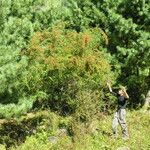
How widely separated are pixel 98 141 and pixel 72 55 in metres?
3.80

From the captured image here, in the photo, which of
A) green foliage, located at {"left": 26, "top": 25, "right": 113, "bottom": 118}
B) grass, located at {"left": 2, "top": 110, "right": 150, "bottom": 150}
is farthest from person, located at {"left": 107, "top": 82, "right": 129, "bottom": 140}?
green foliage, located at {"left": 26, "top": 25, "right": 113, "bottom": 118}

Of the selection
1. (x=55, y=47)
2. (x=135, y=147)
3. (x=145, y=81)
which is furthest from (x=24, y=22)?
(x=145, y=81)

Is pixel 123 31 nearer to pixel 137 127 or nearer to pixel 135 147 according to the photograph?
pixel 137 127

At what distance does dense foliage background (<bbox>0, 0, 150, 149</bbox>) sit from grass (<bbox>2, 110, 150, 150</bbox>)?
872 mm

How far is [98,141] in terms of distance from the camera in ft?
68.8

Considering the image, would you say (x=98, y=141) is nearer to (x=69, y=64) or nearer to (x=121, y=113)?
(x=121, y=113)

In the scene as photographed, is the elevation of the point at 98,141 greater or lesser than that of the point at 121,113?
lesser

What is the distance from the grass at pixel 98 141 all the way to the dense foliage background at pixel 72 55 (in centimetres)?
87

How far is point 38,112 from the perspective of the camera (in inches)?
976

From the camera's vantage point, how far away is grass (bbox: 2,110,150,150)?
2025 cm

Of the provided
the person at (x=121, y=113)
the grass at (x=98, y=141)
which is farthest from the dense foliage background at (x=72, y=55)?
the person at (x=121, y=113)

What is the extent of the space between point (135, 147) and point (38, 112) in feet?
21.2

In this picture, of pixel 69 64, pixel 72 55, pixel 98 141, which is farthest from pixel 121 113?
pixel 72 55

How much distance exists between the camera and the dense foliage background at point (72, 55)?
20.4 m
